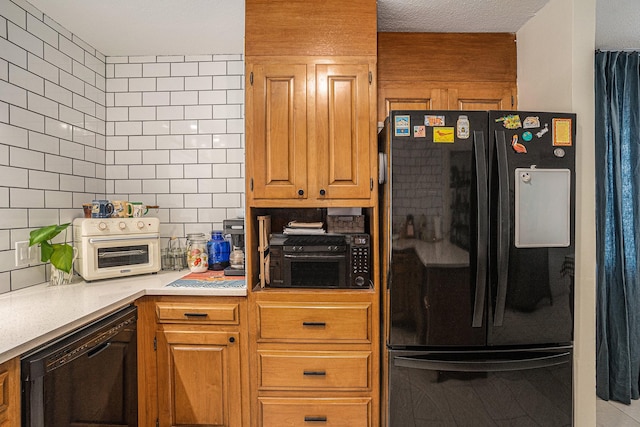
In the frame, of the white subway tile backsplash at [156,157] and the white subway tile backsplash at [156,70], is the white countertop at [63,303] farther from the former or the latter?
the white subway tile backsplash at [156,70]

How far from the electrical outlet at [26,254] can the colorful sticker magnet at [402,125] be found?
2.02m

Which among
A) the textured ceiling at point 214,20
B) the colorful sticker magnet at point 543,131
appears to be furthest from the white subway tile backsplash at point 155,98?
the colorful sticker magnet at point 543,131

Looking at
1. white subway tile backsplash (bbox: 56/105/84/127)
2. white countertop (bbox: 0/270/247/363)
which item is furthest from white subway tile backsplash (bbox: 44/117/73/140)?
white countertop (bbox: 0/270/247/363)

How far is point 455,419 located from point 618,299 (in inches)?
67.1

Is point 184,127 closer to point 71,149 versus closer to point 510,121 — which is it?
point 71,149

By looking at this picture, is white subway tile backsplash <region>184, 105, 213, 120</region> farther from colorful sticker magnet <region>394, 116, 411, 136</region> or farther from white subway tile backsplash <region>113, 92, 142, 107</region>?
colorful sticker magnet <region>394, 116, 411, 136</region>

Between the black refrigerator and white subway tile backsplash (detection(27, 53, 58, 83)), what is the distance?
77.8 inches

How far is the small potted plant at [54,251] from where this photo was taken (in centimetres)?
176

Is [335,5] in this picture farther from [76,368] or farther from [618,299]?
[618,299]

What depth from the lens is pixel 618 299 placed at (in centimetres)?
241

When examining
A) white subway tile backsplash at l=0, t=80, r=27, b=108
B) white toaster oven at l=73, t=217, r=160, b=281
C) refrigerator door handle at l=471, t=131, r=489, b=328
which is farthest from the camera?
white toaster oven at l=73, t=217, r=160, b=281

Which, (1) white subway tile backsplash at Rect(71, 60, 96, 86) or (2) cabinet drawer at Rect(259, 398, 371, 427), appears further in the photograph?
(1) white subway tile backsplash at Rect(71, 60, 96, 86)

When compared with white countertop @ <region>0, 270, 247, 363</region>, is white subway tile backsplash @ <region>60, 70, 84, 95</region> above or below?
above

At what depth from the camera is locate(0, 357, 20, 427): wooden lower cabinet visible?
1.07 m
